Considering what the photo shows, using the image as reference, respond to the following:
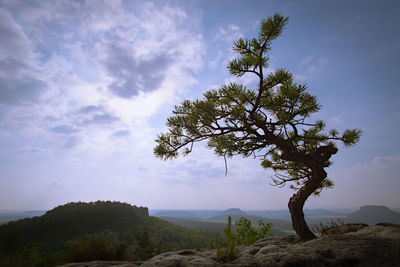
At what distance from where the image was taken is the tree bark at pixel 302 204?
4.27 meters

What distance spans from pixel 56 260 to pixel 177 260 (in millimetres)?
3456

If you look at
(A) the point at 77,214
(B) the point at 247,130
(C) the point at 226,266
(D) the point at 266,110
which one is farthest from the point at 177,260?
(A) the point at 77,214

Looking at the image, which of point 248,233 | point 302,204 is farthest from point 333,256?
point 248,233

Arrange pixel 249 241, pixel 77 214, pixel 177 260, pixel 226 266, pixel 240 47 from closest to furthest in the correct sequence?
pixel 226 266 → pixel 177 260 → pixel 240 47 → pixel 249 241 → pixel 77 214

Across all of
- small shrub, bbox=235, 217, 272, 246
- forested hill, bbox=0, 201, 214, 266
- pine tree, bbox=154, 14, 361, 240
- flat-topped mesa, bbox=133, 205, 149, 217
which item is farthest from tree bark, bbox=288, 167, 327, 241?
flat-topped mesa, bbox=133, 205, 149, 217

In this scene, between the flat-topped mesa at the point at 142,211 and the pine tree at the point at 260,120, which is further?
the flat-topped mesa at the point at 142,211

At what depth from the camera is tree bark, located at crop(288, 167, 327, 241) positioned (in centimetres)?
427

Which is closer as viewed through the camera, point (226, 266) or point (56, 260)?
point (226, 266)

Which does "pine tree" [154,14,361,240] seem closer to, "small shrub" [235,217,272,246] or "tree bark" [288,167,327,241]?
"tree bark" [288,167,327,241]

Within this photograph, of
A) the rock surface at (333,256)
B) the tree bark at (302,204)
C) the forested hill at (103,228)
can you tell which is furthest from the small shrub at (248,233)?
the forested hill at (103,228)

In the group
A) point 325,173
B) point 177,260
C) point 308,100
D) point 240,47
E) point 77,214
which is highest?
point 240,47

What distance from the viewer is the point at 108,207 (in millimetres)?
A: 27797

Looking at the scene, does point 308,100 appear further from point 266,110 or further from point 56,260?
point 56,260

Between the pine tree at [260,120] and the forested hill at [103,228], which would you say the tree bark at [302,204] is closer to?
the pine tree at [260,120]
